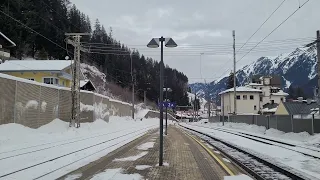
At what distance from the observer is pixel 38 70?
59.1 meters

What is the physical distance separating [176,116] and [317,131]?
14499 cm

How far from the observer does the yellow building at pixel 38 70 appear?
59219mm

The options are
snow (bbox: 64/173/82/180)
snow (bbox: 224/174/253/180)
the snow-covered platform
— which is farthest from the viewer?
the snow-covered platform

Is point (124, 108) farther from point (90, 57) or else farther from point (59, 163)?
point (59, 163)

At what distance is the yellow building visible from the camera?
59219 millimetres

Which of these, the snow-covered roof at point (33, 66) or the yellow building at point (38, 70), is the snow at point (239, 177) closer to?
the yellow building at point (38, 70)

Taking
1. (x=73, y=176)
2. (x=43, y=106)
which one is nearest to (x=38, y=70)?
(x=43, y=106)

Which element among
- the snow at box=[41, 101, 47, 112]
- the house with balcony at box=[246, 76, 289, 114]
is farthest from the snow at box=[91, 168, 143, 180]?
the house with balcony at box=[246, 76, 289, 114]

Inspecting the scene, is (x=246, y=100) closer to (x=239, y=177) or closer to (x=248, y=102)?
(x=248, y=102)

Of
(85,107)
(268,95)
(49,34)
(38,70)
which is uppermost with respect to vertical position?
(49,34)

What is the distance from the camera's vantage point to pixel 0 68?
59000 mm

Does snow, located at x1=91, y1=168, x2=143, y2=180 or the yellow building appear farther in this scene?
the yellow building

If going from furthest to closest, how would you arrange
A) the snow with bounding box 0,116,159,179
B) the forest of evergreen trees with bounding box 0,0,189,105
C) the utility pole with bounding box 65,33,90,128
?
the forest of evergreen trees with bounding box 0,0,189,105, the utility pole with bounding box 65,33,90,128, the snow with bounding box 0,116,159,179

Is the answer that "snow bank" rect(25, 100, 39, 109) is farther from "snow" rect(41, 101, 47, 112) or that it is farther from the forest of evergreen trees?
the forest of evergreen trees
